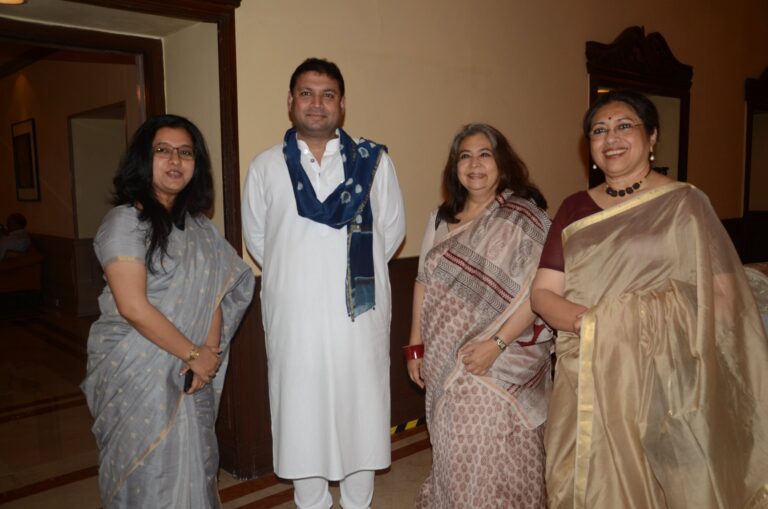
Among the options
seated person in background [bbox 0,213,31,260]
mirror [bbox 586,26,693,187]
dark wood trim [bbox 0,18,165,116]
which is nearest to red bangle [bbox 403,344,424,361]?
dark wood trim [bbox 0,18,165,116]

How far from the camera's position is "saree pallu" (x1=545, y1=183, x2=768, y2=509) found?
1816 millimetres

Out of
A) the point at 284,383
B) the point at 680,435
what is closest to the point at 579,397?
the point at 680,435

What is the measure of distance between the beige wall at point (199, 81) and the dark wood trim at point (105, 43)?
54mm

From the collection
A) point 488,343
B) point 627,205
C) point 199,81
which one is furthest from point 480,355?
point 199,81

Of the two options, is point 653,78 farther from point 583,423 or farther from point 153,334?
point 153,334

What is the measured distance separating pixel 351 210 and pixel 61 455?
225 cm

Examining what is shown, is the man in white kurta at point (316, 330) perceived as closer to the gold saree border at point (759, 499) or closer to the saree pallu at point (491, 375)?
the saree pallu at point (491, 375)

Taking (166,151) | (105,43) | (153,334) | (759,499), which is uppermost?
(105,43)

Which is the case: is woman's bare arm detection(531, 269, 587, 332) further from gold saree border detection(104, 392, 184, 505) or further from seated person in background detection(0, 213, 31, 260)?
seated person in background detection(0, 213, 31, 260)

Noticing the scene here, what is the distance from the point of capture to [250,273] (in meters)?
2.24

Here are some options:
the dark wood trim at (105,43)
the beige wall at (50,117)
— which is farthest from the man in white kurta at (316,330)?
the beige wall at (50,117)

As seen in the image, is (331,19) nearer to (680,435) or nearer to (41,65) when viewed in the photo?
(680,435)

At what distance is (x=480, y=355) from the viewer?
6.93 feet

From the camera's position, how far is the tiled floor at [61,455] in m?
2.84
